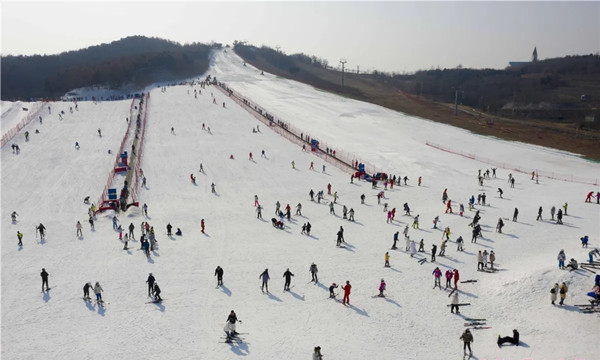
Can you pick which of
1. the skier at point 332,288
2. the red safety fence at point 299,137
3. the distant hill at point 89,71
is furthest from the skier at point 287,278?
the distant hill at point 89,71

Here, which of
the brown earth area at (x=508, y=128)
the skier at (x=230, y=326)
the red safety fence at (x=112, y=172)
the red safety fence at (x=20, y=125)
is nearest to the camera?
the skier at (x=230, y=326)

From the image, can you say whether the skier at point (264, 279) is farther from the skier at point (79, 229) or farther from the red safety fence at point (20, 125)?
the red safety fence at point (20, 125)

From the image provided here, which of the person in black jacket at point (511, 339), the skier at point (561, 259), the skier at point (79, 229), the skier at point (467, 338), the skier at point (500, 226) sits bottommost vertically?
the skier at point (79, 229)

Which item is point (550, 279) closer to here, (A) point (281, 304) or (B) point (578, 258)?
(B) point (578, 258)

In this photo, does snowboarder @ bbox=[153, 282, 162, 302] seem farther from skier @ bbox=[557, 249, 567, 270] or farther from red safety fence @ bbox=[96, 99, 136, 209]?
red safety fence @ bbox=[96, 99, 136, 209]

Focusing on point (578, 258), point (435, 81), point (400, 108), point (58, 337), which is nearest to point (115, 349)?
point (58, 337)
